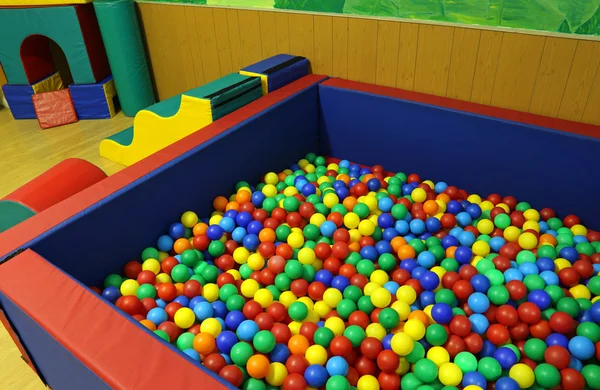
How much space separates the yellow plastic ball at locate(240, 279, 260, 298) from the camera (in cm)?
192

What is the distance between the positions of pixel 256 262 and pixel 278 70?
1232 millimetres

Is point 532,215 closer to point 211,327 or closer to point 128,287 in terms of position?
point 211,327

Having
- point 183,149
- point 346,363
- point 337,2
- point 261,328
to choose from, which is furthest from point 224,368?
point 337,2

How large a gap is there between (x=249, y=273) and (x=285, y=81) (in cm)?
128

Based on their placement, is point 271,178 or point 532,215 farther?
point 271,178

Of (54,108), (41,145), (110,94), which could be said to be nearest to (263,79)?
(110,94)

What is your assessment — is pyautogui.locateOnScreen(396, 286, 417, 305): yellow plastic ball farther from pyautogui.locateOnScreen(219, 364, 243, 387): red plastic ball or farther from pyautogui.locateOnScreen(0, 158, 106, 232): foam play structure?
pyautogui.locateOnScreen(0, 158, 106, 232): foam play structure

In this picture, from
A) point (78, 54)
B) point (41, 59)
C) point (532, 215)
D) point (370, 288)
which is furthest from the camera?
point (41, 59)

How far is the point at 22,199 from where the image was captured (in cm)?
197

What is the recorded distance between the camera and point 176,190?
2.14 meters

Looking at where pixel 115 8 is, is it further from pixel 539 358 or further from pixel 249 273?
pixel 539 358

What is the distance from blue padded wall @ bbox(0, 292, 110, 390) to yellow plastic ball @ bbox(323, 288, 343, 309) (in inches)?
35.0

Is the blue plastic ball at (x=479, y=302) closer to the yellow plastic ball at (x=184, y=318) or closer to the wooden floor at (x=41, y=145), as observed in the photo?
the yellow plastic ball at (x=184, y=318)

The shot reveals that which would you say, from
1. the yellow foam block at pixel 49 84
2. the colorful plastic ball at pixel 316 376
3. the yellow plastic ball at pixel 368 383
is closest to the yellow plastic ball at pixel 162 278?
the colorful plastic ball at pixel 316 376
